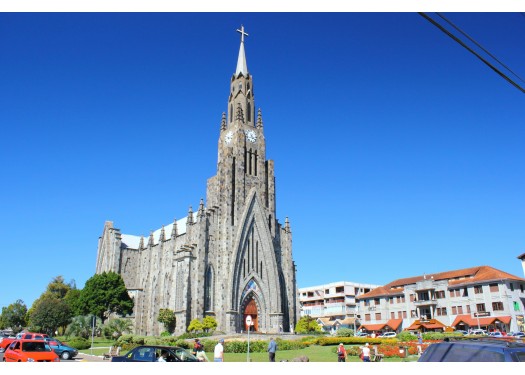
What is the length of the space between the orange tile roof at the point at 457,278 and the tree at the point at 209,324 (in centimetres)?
3067

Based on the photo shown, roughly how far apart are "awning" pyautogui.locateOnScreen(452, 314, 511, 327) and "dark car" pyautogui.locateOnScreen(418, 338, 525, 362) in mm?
50370

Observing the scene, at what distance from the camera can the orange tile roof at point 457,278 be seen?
54.8m

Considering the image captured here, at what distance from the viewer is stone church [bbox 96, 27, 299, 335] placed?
50.9 m

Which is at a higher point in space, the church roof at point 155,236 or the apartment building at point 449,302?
the church roof at point 155,236

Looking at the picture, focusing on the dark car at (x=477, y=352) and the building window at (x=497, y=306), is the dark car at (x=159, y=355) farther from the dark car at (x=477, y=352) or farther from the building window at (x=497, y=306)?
the building window at (x=497, y=306)

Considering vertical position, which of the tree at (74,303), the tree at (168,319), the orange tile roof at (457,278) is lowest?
the tree at (168,319)

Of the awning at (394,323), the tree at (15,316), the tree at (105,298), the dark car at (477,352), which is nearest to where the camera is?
the dark car at (477,352)

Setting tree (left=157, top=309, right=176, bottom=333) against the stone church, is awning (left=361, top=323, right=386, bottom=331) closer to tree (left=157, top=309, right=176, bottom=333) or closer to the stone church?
the stone church

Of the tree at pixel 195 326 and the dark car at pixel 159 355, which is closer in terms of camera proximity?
Answer: the dark car at pixel 159 355

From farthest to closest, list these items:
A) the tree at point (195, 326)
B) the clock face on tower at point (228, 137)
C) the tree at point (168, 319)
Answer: the clock face on tower at point (228, 137) → the tree at point (168, 319) → the tree at point (195, 326)

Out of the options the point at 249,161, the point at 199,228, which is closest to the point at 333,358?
the point at 199,228

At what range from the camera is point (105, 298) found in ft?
193

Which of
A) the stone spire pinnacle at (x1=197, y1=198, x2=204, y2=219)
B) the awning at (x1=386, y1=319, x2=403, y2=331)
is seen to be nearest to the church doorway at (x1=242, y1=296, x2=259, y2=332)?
the stone spire pinnacle at (x1=197, y1=198, x2=204, y2=219)

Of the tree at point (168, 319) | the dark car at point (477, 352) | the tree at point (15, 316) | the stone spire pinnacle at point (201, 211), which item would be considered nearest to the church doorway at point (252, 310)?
the tree at point (168, 319)
